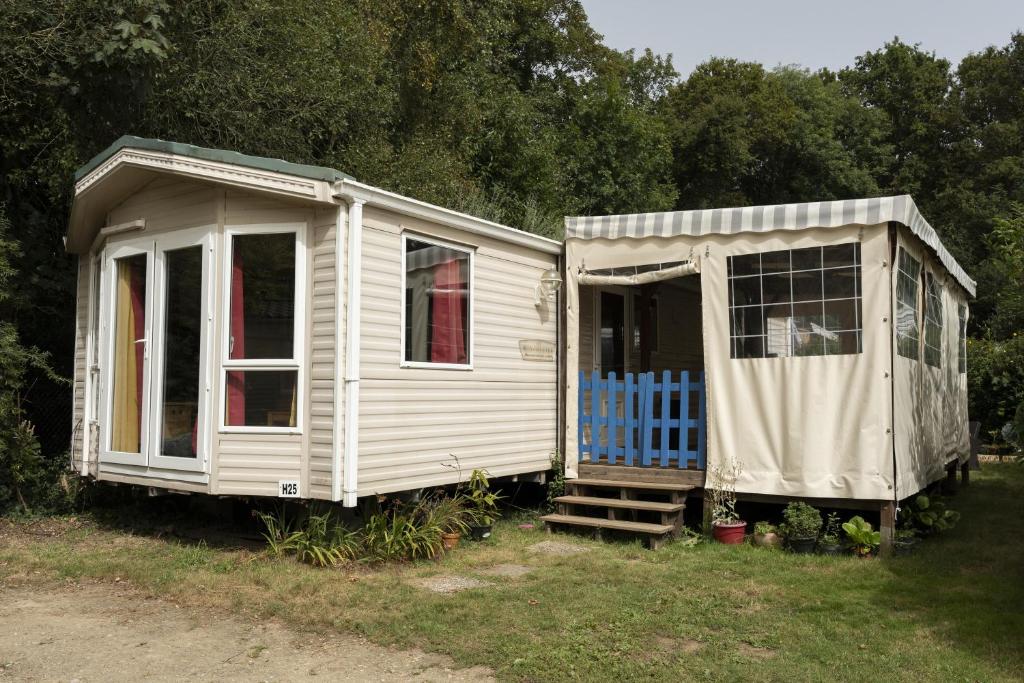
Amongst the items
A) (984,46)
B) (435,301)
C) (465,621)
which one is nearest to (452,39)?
(435,301)

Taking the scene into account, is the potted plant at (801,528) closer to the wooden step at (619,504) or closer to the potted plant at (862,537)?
the potted plant at (862,537)

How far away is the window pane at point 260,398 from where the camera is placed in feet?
22.2

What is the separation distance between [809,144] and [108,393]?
28963 millimetres

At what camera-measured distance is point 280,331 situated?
6809 millimetres

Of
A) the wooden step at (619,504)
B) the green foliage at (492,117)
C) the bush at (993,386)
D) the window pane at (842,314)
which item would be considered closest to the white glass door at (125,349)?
the green foliage at (492,117)

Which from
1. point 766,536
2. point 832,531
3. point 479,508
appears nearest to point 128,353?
point 479,508

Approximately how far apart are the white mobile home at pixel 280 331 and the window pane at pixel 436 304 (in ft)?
0.06

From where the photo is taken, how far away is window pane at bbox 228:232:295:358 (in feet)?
22.3

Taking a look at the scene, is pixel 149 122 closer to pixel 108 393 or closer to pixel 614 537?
pixel 108 393

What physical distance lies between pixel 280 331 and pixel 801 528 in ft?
15.1

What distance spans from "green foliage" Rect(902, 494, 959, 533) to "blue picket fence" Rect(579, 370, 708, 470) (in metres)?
2.03

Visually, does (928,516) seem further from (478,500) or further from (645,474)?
(478,500)

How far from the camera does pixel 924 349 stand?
875 centimetres

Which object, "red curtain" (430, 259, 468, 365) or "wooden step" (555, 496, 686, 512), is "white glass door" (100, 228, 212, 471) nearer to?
"red curtain" (430, 259, 468, 365)
